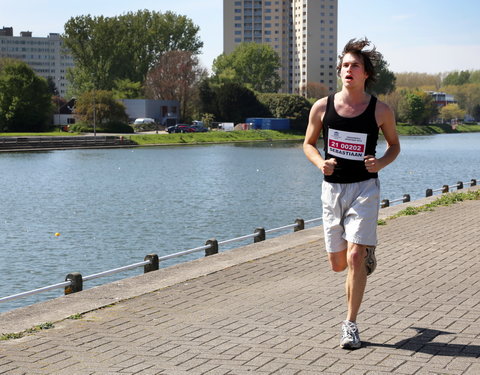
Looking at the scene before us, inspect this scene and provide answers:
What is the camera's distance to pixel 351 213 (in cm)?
639

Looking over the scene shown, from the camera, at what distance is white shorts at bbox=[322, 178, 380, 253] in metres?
6.34

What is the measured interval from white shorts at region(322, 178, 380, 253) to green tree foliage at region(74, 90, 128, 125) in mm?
93676

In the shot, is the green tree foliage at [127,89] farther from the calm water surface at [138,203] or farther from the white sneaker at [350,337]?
the white sneaker at [350,337]

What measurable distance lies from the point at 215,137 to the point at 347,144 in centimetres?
9738

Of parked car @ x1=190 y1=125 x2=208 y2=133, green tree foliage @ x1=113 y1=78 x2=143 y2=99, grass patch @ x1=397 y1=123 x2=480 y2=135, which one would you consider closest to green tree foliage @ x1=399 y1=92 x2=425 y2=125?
grass patch @ x1=397 y1=123 x2=480 y2=135

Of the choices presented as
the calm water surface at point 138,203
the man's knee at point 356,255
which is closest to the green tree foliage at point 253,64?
the calm water surface at point 138,203

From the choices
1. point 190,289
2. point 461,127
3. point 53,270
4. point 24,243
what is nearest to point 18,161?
point 24,243

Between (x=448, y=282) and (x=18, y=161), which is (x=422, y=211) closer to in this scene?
(x=448, y=282)

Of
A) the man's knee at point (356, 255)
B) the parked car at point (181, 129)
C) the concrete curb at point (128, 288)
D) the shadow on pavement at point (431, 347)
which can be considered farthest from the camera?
the parked car at point (181, 129)

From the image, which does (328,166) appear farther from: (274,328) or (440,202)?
(440,202)

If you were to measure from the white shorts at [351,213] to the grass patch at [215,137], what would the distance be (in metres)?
84.7

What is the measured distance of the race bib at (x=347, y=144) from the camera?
6.31 metres

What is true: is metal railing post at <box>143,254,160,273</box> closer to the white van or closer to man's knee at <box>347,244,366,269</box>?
man's knee at <box>347,244,366,269</box>

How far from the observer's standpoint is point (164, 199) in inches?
1345
